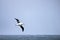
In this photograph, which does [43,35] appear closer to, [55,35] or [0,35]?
[55,35]

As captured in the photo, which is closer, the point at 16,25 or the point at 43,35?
the point at 16,25

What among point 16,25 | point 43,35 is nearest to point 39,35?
point 43,35

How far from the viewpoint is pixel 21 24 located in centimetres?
1091

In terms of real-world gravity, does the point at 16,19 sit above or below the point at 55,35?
above

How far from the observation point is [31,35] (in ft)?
40.1

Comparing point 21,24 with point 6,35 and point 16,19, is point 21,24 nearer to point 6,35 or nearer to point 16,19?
point 16,19

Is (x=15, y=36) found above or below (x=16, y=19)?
below

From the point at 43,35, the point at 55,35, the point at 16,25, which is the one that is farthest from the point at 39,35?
the point at 16,25

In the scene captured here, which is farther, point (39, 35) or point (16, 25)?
point (39, 35)

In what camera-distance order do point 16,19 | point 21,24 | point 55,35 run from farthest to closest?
1. point 55,35
2. point 16,19
3. point 21,24

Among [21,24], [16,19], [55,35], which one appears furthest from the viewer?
[55,35]

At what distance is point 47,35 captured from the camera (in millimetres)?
12711

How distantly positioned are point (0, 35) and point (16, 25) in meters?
1.69

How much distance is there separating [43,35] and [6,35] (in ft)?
9.39
